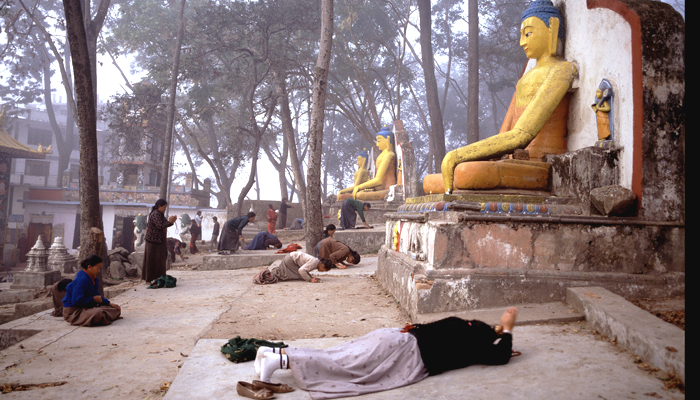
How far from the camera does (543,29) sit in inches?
213

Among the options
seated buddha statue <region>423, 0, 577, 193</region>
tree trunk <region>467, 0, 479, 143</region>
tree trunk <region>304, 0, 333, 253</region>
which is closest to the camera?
seated buddha statue <region>423, 0, 577, 193</region>

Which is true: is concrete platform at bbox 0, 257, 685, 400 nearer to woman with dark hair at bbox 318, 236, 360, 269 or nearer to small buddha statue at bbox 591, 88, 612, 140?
small buddha statue at bbox 591, 88, 612, 140

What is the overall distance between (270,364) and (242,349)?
597 millimetres

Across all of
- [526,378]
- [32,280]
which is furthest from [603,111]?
[32,280]

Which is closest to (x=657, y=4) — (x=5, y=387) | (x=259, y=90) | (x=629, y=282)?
(x=629, y=282)

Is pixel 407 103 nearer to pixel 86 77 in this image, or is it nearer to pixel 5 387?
pixel 86 77

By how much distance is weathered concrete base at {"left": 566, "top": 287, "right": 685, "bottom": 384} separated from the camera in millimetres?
2695

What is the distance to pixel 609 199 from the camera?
4.30m

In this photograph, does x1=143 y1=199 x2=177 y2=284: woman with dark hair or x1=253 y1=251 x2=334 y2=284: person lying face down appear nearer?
x1=253 y1=251 x2=334 y2=284: person lying face down

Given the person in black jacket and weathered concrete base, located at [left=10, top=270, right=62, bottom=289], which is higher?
the person in black jacket

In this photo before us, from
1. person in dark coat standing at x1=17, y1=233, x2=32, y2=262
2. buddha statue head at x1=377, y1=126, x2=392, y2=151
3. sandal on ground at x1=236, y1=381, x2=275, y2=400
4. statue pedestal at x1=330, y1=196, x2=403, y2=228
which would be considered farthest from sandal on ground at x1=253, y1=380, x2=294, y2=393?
person in dark coat standing at x1=17, y1=233, x2=32, y2=262

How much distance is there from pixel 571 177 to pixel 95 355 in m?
4.78

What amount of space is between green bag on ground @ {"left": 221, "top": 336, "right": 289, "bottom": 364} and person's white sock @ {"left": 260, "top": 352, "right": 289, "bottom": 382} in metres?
0.36

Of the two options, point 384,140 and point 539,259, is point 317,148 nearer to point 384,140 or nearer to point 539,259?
point 384,140
